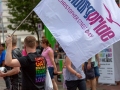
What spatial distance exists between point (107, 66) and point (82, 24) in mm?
7101

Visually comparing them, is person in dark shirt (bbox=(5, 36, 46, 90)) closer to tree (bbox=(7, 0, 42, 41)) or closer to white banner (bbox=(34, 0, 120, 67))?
white banner (bbox=(34, 0, 120, 67))

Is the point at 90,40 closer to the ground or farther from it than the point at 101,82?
farther from it

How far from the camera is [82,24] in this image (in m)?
5.93

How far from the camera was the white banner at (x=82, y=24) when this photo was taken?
580 centimetres

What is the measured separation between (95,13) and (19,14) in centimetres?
2674

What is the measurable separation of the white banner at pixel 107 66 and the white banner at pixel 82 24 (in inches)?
270

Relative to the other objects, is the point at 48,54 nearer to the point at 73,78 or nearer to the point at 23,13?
the point at 73,78

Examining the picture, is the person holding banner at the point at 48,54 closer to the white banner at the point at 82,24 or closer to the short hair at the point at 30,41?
the white banner at the point at 82,24

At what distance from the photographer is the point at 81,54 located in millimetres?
5824

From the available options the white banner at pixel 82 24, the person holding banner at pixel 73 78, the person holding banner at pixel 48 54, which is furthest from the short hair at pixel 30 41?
the person holding banner at pixel 48 54

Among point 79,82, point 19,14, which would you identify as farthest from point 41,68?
point 19,14

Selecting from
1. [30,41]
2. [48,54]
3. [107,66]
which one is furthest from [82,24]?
[107,66]

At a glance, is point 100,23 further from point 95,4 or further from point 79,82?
point 79,82

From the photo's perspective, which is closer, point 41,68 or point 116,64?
point 41,68
